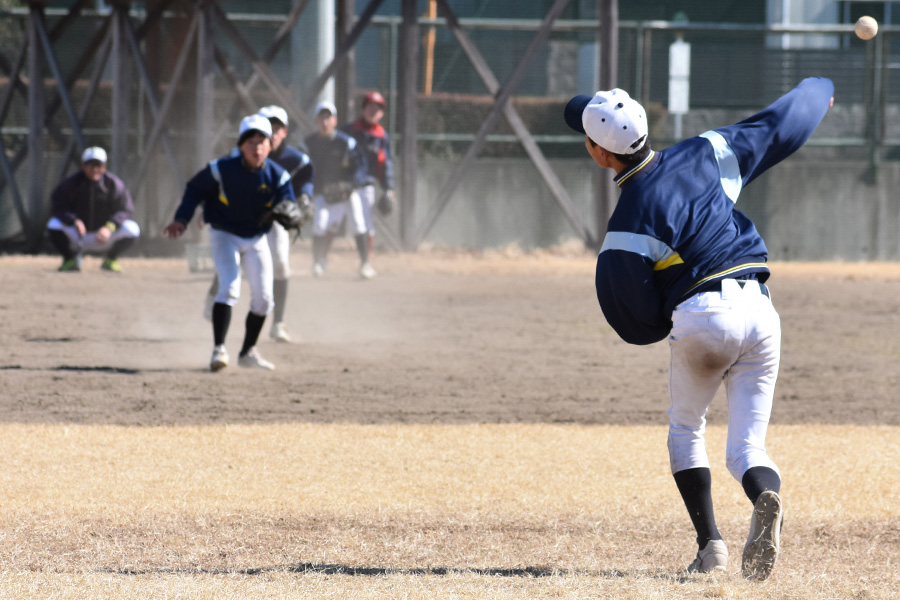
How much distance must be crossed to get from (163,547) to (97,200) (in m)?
10.6

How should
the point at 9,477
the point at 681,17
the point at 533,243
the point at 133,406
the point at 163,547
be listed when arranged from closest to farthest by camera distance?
1. the point at 163,547
2. the point at 9,477
3. the point at 133,406
4. the point at 533,243
5. the point at 681,17

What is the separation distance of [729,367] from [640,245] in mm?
568

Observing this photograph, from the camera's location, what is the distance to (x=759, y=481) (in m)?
4.03

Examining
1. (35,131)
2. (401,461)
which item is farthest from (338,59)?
(401,461)

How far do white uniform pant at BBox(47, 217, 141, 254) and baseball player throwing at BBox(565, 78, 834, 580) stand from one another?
36.6 feet

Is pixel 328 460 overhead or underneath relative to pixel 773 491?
underneath

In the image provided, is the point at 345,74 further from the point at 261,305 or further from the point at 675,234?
the point at 675,234

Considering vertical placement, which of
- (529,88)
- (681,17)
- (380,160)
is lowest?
(380,160)

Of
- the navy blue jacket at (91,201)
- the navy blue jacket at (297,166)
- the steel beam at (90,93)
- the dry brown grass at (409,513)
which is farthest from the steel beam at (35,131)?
the dry brown grass at (409,513)

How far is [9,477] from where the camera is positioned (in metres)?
5.67

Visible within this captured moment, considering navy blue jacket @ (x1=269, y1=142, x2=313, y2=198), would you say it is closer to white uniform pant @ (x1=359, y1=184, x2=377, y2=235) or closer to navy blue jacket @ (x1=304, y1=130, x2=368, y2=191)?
navy blue jacket @ (x1=304, y1=130, x2=368, y2=191)

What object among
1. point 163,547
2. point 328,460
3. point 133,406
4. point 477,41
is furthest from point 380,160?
point 163,547

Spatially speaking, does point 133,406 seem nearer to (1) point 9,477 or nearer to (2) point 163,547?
(1) point 9,477

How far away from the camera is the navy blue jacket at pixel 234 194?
8.47 meters
